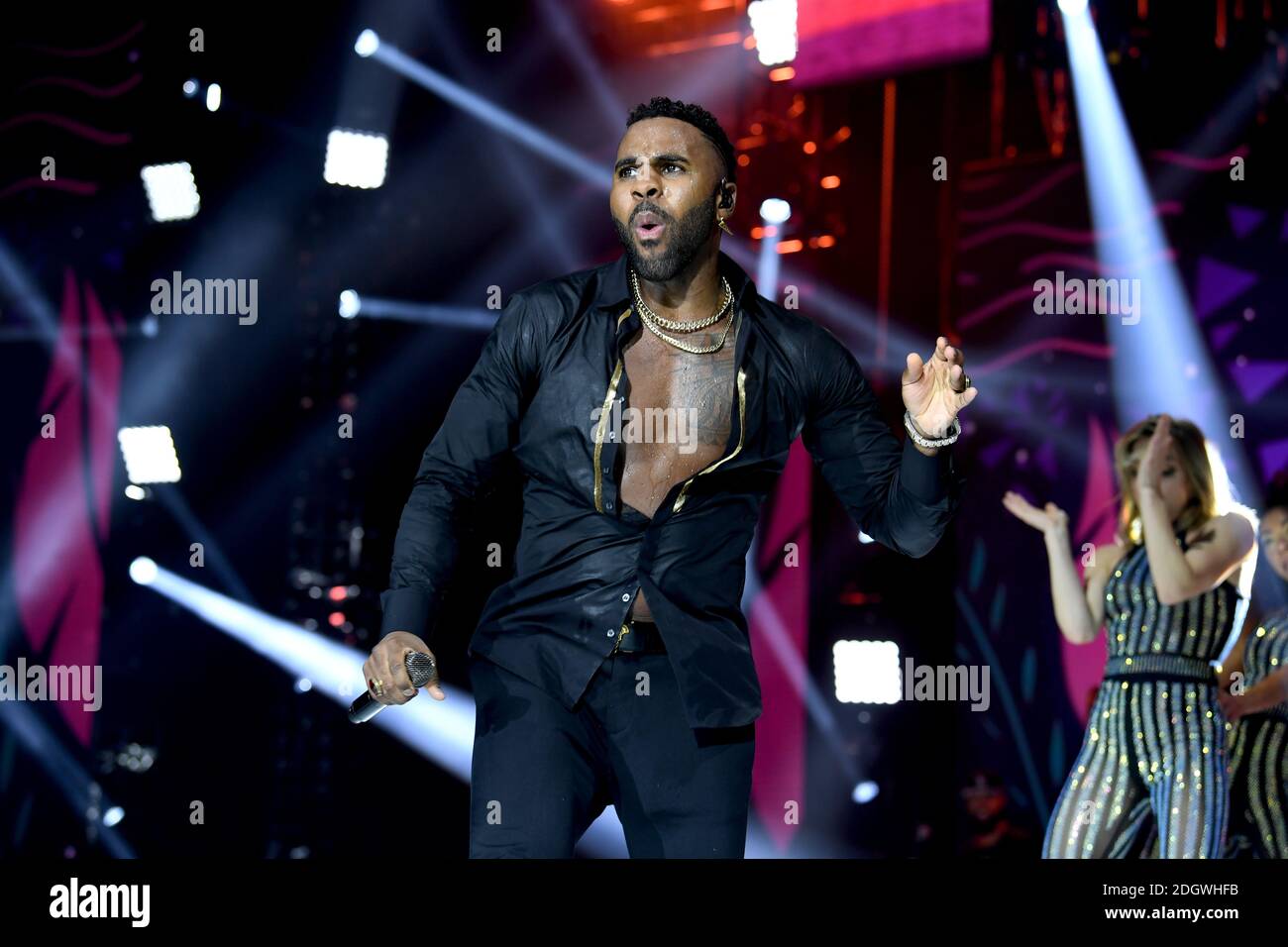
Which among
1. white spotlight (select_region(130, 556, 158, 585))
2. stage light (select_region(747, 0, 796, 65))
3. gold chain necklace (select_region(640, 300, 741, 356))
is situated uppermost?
stage light (select_region(747, 0, 796, 65))

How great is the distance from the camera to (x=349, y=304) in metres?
6.48

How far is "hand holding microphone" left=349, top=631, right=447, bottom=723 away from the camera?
105 inches

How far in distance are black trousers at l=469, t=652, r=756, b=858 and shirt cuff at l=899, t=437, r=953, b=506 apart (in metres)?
0.56

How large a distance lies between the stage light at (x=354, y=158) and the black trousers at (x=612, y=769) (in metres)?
4.04

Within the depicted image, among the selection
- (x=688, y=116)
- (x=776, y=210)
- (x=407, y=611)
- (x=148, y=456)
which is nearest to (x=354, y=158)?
(x=148, y=456)

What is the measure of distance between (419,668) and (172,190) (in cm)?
433

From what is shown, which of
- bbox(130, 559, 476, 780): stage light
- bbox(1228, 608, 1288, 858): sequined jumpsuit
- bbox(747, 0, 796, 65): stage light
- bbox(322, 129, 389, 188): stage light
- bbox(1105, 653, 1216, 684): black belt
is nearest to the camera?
bbox(1105, 653, 1216, 684): black belt

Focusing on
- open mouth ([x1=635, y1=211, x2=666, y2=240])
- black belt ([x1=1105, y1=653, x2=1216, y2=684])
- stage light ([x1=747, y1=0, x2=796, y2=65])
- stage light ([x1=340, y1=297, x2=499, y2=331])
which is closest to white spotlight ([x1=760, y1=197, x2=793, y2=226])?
stage light ([x1=747, y1=0, x2=796, y2=65])

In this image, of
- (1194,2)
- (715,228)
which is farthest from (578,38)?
(715,228)

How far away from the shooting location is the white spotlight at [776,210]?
21.9 ft

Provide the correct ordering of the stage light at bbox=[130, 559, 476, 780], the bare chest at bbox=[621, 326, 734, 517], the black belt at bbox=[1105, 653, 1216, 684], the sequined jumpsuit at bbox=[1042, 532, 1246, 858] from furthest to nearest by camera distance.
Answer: the stage light at bbox=[130, 559, 476, 780], the black belt at bbox=[1105, 653, 1216, 684], the sequined jumpsuit at bbox=[1042, 532, 1246, 858], the bare chest at bbox=[621, 326, 734, 517]

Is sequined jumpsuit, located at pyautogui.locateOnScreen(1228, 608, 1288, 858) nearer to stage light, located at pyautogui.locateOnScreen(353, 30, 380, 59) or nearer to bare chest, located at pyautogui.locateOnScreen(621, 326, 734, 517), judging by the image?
bare chest, located at pyautogui.locateOnScreen(621, 326, 734, 517)

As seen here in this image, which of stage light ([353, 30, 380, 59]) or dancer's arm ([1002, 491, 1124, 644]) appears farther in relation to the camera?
stage light ([353, 30, 380, 59])

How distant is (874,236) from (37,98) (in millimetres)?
3626
